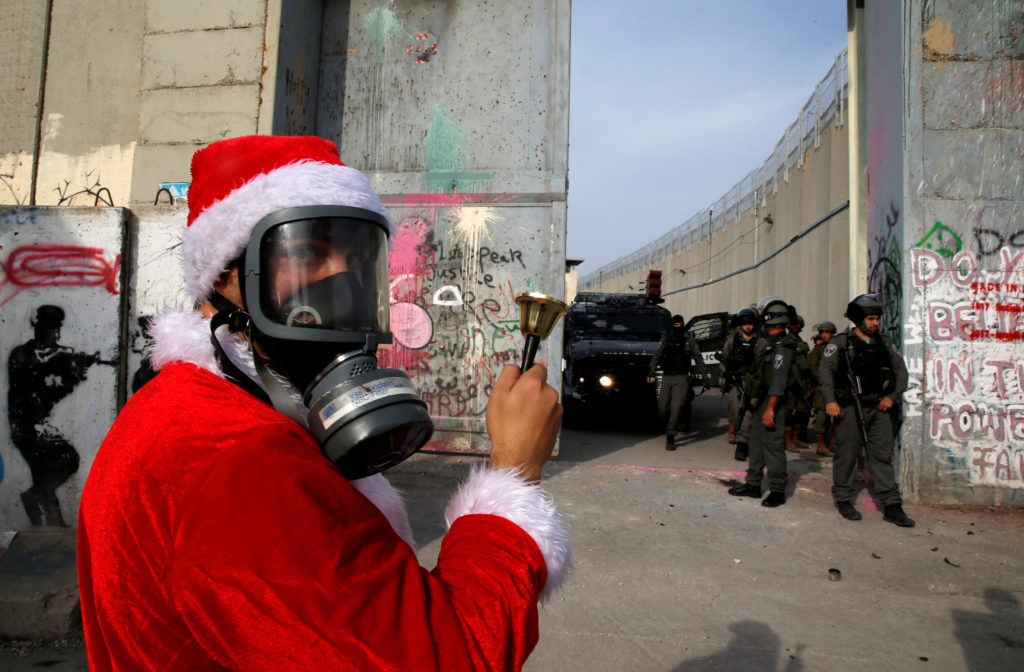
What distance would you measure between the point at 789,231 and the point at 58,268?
17199 millimetres

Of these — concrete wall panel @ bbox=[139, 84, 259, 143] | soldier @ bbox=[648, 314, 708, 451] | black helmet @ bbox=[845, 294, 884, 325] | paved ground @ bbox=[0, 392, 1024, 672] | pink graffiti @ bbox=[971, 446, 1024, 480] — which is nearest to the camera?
paved ground @ bbox=[0, 392, 1024, 672]

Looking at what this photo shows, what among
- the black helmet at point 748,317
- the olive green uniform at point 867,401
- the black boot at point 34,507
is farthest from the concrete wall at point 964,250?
the black boot at point 34,507

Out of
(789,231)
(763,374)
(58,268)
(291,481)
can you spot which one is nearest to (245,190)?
(291,481)

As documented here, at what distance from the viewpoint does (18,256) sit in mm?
4340

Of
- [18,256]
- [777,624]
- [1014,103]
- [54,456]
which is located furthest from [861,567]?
[18,256]

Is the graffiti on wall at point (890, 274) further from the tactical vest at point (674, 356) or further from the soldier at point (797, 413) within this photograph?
the tactical vest at point (674, 356)

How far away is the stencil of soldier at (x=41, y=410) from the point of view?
→ 4305 millimetres

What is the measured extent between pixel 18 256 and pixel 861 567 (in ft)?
20.8

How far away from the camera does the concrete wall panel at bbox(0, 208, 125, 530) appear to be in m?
4.30

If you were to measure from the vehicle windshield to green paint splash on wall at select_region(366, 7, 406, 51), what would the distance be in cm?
550

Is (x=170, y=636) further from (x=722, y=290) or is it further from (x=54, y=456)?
(x=722, y=290)

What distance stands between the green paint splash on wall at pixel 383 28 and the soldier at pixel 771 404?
226 inches

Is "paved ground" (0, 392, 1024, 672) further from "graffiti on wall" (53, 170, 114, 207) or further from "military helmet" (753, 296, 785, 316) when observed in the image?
"graffiti on wall" (53, 170, 114, 207)

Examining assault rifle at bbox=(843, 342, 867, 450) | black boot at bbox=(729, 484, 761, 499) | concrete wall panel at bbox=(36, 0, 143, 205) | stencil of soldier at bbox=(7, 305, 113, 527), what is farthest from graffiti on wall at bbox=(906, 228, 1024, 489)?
concrete wall panel at bbox=(36, 0, 143, 205)
